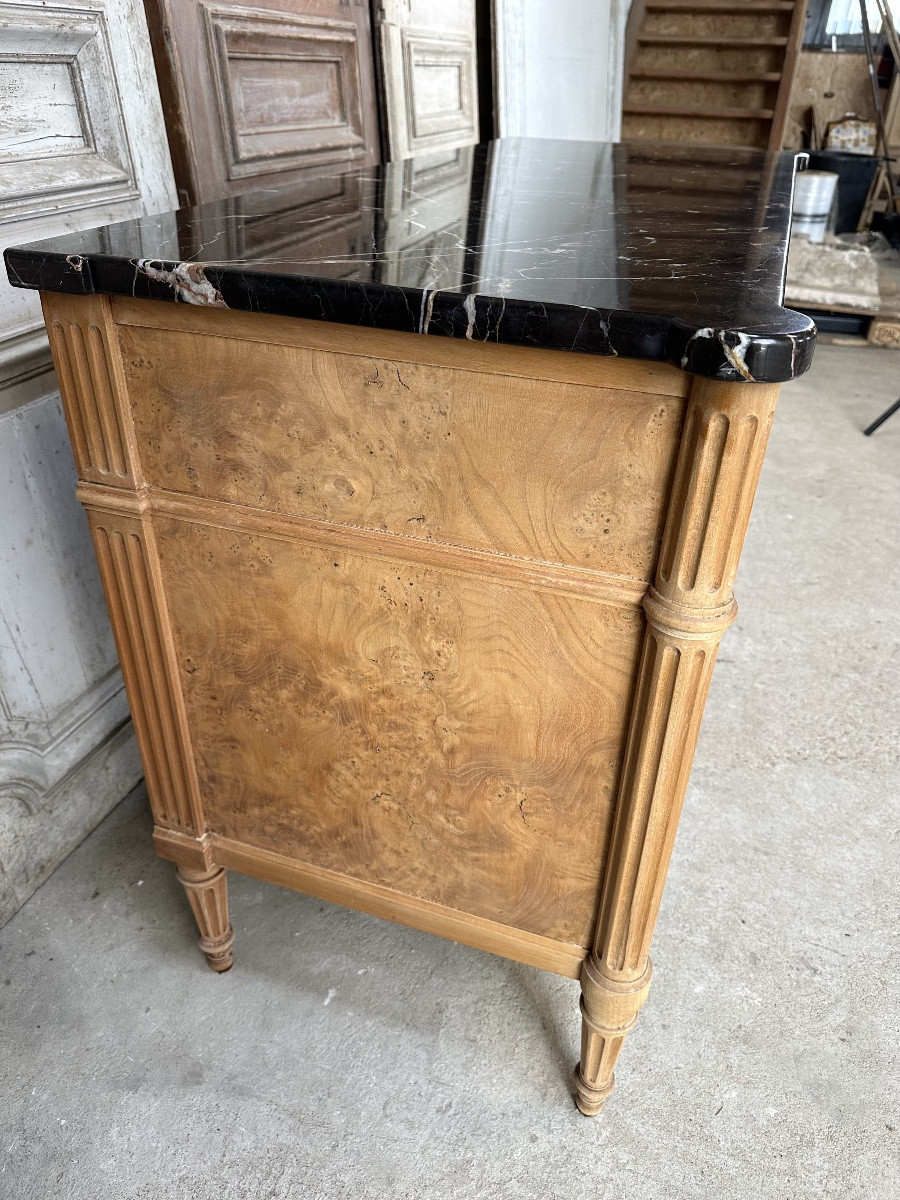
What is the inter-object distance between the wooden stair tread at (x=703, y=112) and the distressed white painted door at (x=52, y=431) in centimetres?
410

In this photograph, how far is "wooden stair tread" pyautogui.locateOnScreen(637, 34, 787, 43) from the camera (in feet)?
14.9

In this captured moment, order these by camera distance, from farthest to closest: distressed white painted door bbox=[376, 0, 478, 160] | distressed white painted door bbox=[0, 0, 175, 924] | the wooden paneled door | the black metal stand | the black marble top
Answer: the black metal stand < distressed white painted door bbox=[376, 0, 478, 160] < the wooden paneled door < distressed white painted door bbox=[0, 0, 175, 924] < the black marble top

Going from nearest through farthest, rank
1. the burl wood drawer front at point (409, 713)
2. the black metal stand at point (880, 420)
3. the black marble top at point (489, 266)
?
the black marble top at point (489, 266), the burl wood drawer front at point (409, 713), the black metal stand at point (880, 420)

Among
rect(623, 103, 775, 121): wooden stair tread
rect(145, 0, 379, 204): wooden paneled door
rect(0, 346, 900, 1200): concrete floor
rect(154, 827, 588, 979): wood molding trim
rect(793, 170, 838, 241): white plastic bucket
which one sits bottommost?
rect(0, 346, 900, 1200): concrete floor

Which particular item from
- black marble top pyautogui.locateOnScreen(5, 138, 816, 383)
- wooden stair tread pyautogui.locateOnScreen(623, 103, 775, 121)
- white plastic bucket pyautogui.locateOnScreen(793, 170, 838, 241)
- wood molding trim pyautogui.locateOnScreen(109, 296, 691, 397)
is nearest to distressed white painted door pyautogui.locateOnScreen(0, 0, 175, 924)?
black marble top pyautogui.locateOnScreen(5, 138, 816, 383)

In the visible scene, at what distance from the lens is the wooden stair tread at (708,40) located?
4555mm

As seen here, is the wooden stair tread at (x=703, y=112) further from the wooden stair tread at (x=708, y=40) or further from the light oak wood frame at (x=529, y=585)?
the light oak wood frame at (x=529, y=585)

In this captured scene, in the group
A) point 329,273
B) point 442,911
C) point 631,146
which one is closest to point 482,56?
point 631,146

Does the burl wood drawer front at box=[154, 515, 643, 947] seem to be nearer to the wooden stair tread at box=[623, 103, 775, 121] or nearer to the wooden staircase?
the wooden staircase

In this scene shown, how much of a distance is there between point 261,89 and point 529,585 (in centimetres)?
140

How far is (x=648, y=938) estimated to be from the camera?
1.06 m

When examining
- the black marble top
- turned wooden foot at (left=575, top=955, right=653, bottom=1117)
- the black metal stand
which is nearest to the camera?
the black marble top

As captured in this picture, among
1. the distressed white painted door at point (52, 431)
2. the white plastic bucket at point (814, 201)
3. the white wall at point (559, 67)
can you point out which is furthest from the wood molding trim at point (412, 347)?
the white plastic bucket at point (814, 201)

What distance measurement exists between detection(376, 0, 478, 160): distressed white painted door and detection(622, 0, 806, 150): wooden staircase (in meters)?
2.49
